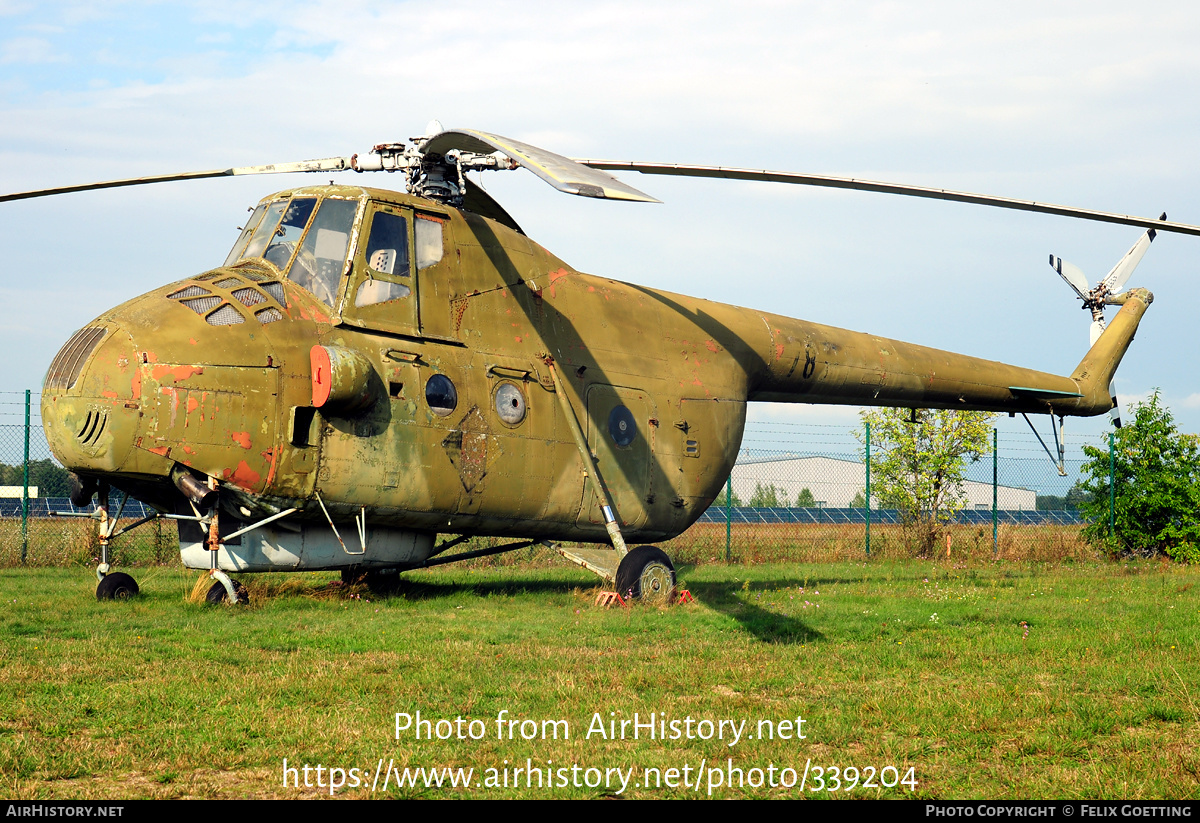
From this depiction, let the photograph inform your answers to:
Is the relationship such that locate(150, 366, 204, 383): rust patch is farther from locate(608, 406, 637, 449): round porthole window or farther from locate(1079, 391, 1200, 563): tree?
locate(1079, 391, 1200, 563): tree

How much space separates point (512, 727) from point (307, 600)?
19.3 feet

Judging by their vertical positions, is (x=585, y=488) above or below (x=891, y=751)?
above

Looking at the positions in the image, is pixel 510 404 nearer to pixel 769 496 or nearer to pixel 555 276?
pixel 555 276

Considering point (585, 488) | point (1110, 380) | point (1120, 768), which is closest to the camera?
point (1120, 768)

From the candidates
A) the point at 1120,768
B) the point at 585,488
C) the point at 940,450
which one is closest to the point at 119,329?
the point at 585,488

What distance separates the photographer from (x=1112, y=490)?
2177 centimetres

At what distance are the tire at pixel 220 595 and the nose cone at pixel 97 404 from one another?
191cm

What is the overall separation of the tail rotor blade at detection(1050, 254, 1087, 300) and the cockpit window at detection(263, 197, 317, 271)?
14.1m

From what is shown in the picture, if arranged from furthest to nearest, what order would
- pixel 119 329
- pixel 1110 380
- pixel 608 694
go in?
pixel 1110 380, pixel 119 329, pixel 608 694

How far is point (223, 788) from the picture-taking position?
4.52 meters

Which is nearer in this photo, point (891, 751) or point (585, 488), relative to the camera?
point (891, 751)

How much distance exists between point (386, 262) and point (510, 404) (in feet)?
6.80

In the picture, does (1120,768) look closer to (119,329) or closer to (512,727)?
(512,727)

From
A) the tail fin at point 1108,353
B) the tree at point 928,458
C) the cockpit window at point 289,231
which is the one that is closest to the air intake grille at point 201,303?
the cockpit window at point 289,231
